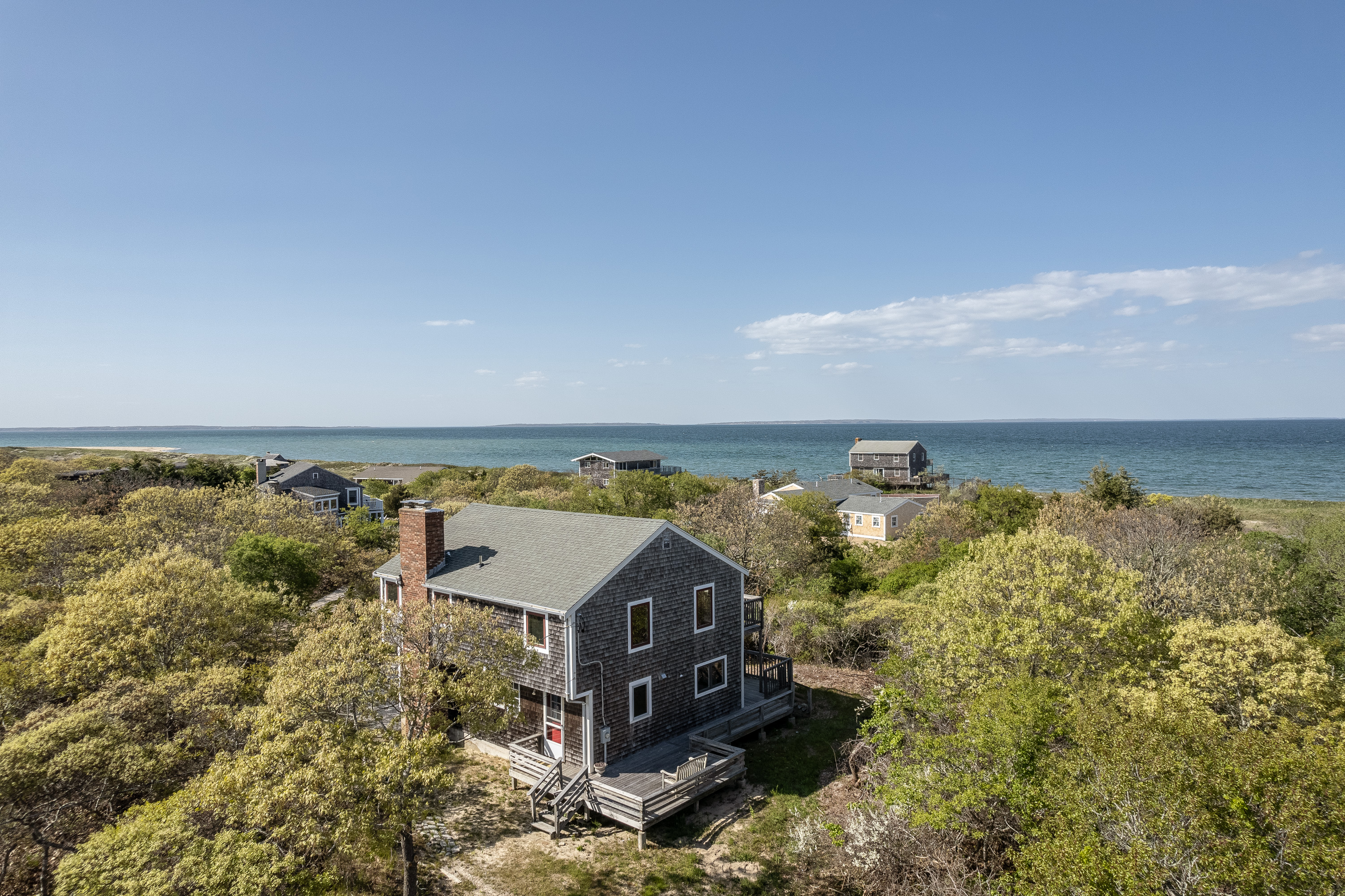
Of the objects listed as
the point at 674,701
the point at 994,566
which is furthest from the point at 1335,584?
the point at 674,701

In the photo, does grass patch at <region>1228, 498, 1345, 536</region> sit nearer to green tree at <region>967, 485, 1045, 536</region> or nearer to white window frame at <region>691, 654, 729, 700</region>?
green tree at <region>967, 485, 1045, 536</region>

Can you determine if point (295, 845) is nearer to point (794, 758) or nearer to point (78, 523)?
point (794, 758)

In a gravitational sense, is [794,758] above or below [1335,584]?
below

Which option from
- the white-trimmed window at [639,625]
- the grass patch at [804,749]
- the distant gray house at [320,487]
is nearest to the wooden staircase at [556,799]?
the white-trimmed window at [639,625]

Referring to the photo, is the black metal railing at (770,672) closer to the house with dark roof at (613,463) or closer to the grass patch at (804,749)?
the grass patch at (804,749)

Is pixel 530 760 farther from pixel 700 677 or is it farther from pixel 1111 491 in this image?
pixel 1111 491

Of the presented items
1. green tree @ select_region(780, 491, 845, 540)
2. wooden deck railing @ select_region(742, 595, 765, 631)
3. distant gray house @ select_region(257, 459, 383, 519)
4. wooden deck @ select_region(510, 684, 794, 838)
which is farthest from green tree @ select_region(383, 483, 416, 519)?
wooden deck @ select_region(510, 684, 794, 838)

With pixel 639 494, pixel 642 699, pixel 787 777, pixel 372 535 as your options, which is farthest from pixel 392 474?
pixel 787 777
